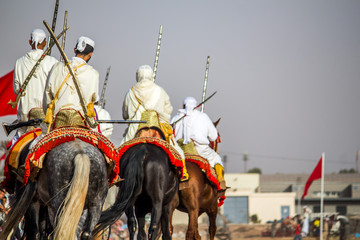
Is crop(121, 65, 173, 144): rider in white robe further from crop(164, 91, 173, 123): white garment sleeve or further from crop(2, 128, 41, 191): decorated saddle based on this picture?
crop(2, 128, 41, 191): decorated saddle

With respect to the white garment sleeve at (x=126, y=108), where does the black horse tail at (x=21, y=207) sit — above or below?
below

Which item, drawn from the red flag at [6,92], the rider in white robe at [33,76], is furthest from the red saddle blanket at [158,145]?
the red flag at [6,92]

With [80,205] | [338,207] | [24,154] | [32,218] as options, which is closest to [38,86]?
[24,154]

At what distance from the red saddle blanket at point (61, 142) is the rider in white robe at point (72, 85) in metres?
0.56

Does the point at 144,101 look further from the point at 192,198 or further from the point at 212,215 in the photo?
the point at 212,215

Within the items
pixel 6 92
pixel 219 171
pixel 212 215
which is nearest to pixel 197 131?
pixel 219 171

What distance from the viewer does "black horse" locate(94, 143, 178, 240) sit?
1106 centimetres

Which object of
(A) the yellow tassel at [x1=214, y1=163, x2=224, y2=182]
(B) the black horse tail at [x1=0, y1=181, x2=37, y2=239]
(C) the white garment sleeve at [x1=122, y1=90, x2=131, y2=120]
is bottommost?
(B) the black horse tail at [x1=0, y1=181, x2=37, y2=239]

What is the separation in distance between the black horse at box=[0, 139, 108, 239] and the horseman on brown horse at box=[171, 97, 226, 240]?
4440 mm

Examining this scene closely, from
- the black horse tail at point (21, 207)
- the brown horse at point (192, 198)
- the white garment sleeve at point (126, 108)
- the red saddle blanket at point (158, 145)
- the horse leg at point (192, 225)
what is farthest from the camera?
the horse leg at point (192, 225)

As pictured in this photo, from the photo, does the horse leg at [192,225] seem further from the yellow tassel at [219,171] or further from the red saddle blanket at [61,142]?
the red saddle blanket at [61,142]

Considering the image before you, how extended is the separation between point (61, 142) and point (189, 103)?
6.78 meters

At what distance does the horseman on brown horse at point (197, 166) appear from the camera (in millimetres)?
13484

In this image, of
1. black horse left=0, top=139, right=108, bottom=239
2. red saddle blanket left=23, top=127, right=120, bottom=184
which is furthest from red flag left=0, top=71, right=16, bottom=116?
red saddle blanket left=23, top=127, right=120, bottom=184
